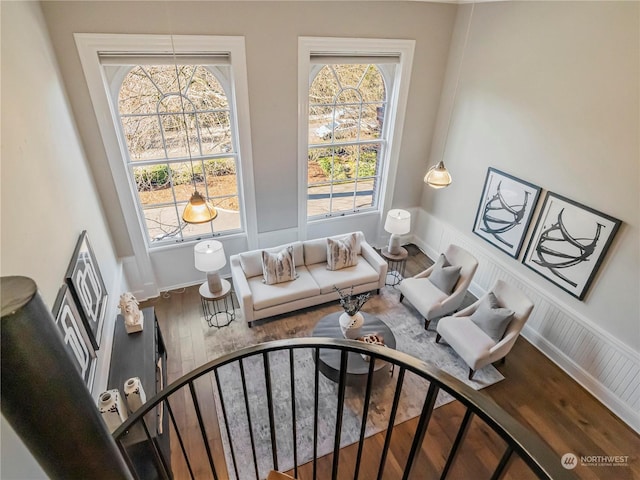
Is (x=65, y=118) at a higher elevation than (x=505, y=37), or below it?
below

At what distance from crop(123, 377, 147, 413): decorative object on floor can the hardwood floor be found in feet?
2.34

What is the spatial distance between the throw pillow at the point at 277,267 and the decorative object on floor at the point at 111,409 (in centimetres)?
201

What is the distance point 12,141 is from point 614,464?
15.7 ft

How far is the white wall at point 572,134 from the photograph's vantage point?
112 inches

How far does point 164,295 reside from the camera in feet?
14.7

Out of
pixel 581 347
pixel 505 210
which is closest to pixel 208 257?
pixel 505 210

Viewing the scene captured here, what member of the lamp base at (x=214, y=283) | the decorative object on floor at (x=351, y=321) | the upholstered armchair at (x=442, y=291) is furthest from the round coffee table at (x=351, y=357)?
the lamp base at (x=214, y=283)

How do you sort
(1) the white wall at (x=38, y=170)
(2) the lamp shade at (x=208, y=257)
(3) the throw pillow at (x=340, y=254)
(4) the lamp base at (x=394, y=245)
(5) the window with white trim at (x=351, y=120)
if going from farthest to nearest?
(4) the lamp base at (x=394, y=245), (3) the throw pillow at (x=340, y=254), (5) the window with white trim at (x=351, y=120), (2) the lamp shade at (x=208, y=257), (1) the white wall at (x=38, y=170)

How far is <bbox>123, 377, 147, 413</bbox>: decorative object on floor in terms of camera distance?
2.42 metres

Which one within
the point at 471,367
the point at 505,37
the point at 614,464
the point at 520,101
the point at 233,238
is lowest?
the point at 614,464

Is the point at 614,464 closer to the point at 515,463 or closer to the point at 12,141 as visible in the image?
the point at 515,463

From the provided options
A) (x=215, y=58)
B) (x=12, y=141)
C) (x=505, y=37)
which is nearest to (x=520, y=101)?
(x=505, y=37)

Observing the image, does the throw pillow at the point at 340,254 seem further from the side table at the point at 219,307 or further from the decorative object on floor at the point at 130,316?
the decorative object on floor at the point at 130,316

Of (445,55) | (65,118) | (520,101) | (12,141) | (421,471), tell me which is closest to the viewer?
(12,141)
